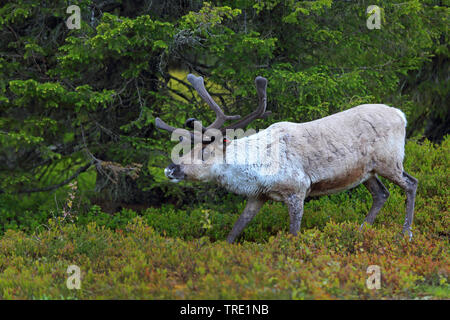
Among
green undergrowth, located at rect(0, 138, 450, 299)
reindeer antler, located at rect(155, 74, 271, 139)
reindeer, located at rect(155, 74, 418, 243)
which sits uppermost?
reindeer antler, located at rect(155, 74, 271, 139)

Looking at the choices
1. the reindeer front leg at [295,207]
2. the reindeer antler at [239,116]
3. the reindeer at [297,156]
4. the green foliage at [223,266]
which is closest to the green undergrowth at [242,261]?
the green foliage at [223,266]

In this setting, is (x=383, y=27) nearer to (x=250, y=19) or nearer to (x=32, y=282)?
(x=250, y=19)

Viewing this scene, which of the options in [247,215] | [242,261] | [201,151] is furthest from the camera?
[247,215]

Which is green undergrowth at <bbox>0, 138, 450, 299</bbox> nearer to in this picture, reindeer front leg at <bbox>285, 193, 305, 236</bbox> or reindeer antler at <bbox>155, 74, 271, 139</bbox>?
reindeer front leg at <bbox>285, 193, 305, 236</bbox>

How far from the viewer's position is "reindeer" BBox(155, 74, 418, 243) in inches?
267

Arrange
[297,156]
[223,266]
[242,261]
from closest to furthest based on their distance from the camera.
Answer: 1. [223,266]
2. [242,261]
3. [297,156]

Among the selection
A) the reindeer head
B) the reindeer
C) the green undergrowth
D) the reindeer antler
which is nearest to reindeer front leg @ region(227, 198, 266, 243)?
the reindeer

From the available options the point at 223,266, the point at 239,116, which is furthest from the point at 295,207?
the point at 223,266

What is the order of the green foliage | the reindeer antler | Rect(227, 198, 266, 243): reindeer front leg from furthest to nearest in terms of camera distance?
1. Rect(227, 198, 266, 243): reindeer front leg
2. the reindeer antler
3. the green foliage

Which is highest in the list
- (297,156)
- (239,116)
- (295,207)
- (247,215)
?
(239,116)

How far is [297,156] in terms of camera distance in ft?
22.6

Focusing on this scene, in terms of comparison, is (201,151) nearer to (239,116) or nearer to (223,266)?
(239,116)

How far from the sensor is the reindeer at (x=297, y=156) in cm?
679

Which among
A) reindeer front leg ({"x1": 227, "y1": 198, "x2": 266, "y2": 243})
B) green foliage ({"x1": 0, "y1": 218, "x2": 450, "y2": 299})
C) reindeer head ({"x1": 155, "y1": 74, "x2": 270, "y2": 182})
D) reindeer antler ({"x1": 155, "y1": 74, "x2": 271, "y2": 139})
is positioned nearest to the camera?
green foliage ({"x1": 0, "y1": 218, "x2": 450, "y2": 299})
